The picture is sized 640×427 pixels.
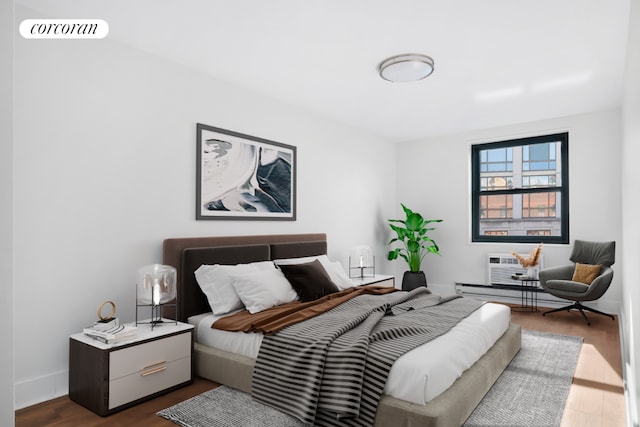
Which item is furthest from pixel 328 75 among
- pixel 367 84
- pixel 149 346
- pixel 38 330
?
pixel 38 330

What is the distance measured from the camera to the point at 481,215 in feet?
20.2

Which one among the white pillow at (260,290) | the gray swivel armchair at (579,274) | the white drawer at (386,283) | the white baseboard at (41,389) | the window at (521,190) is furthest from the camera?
the window at (521,190)

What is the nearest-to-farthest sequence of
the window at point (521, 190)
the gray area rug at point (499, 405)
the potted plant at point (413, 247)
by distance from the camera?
the gray area rug at point (499, 405), the window at point (521, 190), the potted plant at point (413, 247)

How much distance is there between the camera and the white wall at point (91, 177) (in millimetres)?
2568

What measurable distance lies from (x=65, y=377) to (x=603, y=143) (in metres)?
6.04

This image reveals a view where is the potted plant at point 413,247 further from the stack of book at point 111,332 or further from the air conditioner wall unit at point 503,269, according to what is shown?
the stack of book at point 111,332

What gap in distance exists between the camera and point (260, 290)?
3164mm

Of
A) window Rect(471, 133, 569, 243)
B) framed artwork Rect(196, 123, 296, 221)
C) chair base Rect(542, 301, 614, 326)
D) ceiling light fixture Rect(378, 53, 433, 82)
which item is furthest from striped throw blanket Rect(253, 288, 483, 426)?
window Rect(471, 133, 569, 243)

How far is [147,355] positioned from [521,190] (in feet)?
17.5

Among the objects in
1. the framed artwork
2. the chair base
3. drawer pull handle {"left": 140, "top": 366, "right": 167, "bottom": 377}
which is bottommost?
the chair base

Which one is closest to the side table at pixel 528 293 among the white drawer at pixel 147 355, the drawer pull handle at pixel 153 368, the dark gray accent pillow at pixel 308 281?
the dark gray accent pillow at pixel 308 281

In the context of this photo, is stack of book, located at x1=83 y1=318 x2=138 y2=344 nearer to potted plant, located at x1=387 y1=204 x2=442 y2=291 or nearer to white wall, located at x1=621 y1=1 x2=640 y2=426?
white wall, located at x1=621 y1=1 x2=640 y2=426

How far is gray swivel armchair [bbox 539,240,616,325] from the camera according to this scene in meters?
4.39

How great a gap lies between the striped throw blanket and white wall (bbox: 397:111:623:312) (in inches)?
130
